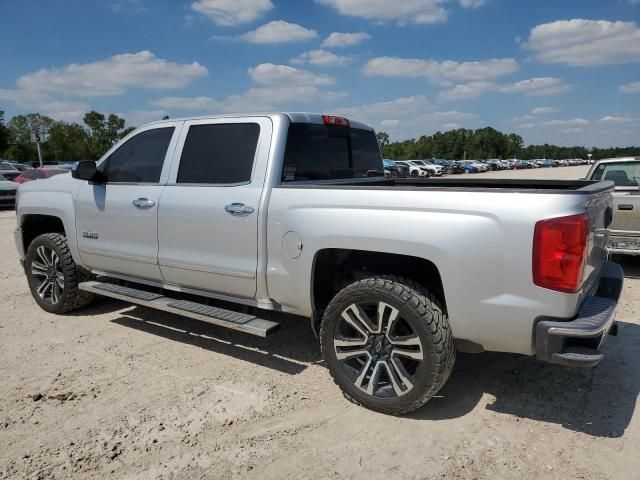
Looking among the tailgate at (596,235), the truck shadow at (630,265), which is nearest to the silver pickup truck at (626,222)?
the truck shadow at (630,265)

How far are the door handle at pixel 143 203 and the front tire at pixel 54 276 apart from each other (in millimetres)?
1356

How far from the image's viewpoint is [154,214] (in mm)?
4340

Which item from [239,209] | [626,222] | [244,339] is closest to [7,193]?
[244,339]

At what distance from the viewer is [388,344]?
3.26 m

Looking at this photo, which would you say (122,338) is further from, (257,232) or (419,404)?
(419,404)

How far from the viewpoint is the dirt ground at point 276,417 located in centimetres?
276

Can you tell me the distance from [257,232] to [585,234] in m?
2.14

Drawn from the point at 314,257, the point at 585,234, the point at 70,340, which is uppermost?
the point at 585,234

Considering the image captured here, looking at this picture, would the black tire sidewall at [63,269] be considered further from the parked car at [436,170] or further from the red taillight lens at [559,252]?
the parked car at [436,170]

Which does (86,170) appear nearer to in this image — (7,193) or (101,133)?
(7,193)

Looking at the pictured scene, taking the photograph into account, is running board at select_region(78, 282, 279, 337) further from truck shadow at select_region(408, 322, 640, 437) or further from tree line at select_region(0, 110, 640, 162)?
tree line at select_region(0, 110, 640, 162)

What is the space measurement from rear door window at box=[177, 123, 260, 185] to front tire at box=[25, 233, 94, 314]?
6.32 feet

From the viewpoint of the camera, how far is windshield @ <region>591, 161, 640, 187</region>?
7473mm

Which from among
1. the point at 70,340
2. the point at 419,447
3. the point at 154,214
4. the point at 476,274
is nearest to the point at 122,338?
the point at 70,340
